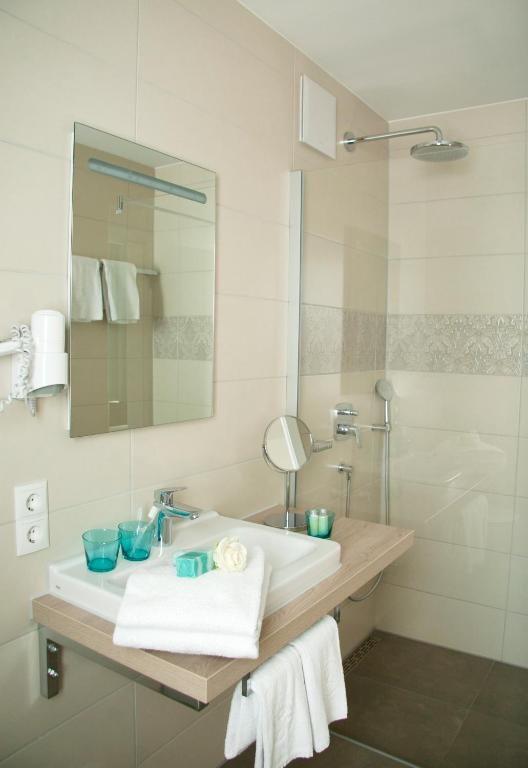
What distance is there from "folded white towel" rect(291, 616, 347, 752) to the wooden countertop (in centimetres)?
5

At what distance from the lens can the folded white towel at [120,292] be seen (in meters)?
1.52

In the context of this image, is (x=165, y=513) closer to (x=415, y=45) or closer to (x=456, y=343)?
(x=456, y=343)

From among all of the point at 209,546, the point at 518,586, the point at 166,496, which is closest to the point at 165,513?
the point at 166,496

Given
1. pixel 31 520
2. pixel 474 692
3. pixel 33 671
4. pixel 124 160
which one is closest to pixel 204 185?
pixel 124 160

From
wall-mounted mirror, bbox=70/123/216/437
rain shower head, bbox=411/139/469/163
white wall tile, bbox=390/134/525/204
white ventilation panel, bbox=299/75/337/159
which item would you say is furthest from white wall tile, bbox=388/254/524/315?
wall-mounted mirror, bbox=70/123/216/437

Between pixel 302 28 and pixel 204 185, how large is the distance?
2.47ft

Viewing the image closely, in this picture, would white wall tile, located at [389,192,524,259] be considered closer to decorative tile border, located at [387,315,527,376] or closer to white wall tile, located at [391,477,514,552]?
decorative tile border, located at [387,315,527,376]

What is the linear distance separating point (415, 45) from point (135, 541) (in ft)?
6.41

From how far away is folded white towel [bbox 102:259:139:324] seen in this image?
152 cm

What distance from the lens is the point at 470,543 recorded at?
2.12 metres

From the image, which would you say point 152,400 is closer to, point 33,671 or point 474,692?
point 33,671

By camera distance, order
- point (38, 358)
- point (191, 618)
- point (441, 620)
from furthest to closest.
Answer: point (441, 620) < point (38, 358) < point (191, 618)

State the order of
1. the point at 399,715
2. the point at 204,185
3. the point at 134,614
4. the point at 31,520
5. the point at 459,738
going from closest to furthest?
the point at 134,614
the point at 31,520
the point at 204,185
the point at 459,738
the point at 399,715

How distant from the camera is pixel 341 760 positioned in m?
2.08
